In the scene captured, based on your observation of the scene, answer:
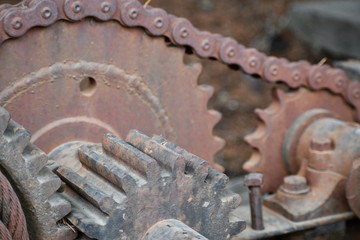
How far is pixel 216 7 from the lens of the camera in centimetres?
798

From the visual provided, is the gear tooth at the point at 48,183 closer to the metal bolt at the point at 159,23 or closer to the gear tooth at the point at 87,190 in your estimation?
the gear tooth at the point at 87,190

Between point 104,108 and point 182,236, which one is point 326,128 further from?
point 182,236

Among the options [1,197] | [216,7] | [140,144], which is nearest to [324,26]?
[216,7]

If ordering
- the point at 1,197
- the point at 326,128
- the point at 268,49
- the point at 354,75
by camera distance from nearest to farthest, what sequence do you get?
the point at 1,197, the point at 326,128, the point at 354,75, the point at 268,49

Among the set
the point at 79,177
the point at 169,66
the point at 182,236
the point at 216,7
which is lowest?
the point at 182,236

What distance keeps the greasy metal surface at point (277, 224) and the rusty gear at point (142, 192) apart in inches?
22.4

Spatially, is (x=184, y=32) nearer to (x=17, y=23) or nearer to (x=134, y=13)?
(x=134, y=13)

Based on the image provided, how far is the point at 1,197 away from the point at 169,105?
109 centimetres

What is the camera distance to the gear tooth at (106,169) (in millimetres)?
2240

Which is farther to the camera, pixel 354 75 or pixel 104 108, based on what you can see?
pixel 354 75

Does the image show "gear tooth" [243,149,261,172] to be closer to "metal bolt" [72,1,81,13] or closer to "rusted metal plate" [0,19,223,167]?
"rusted metal plate" [0,19,223,167]

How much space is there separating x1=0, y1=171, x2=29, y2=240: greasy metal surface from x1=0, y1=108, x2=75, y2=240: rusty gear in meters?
0.11

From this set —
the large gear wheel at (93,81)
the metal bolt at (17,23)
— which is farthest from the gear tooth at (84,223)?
the metal bolt at (17,23)

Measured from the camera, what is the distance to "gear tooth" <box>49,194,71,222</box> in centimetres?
233
